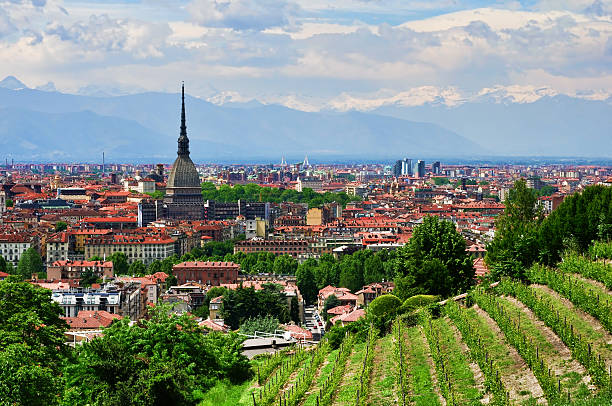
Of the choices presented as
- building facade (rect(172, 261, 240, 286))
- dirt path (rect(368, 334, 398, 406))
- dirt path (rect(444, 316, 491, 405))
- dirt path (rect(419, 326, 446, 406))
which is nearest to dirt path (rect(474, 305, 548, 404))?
dirt path (rect(444, 316, 491, 405))

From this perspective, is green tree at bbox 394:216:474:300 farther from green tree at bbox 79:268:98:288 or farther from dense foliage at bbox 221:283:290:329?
green tree at bbox 79:268:98:288

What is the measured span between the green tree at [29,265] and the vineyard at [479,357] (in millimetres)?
49951

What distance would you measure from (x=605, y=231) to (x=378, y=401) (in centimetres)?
1160

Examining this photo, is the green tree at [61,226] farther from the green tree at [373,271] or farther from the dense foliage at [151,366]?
the dense foliage at [151,366]

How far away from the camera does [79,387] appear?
19078 mm

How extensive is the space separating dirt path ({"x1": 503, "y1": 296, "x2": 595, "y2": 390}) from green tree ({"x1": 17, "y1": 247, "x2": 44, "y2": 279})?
55775 millimetres

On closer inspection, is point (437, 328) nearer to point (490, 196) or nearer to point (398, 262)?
point (398, 262)

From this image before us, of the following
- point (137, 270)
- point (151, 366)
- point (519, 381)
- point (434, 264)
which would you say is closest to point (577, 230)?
point (434, 264)

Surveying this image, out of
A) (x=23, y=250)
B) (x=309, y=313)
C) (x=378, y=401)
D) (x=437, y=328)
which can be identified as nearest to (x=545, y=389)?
(x=378, y=401)

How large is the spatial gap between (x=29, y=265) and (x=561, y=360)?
198 ft

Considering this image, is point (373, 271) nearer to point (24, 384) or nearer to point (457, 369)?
point (457, 369)

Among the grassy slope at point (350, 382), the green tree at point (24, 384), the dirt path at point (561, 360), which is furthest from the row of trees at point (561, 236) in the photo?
the green tree at point (24, 384)

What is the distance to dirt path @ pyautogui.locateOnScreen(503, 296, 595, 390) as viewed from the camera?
15440 mm

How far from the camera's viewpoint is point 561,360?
53.7 ft
